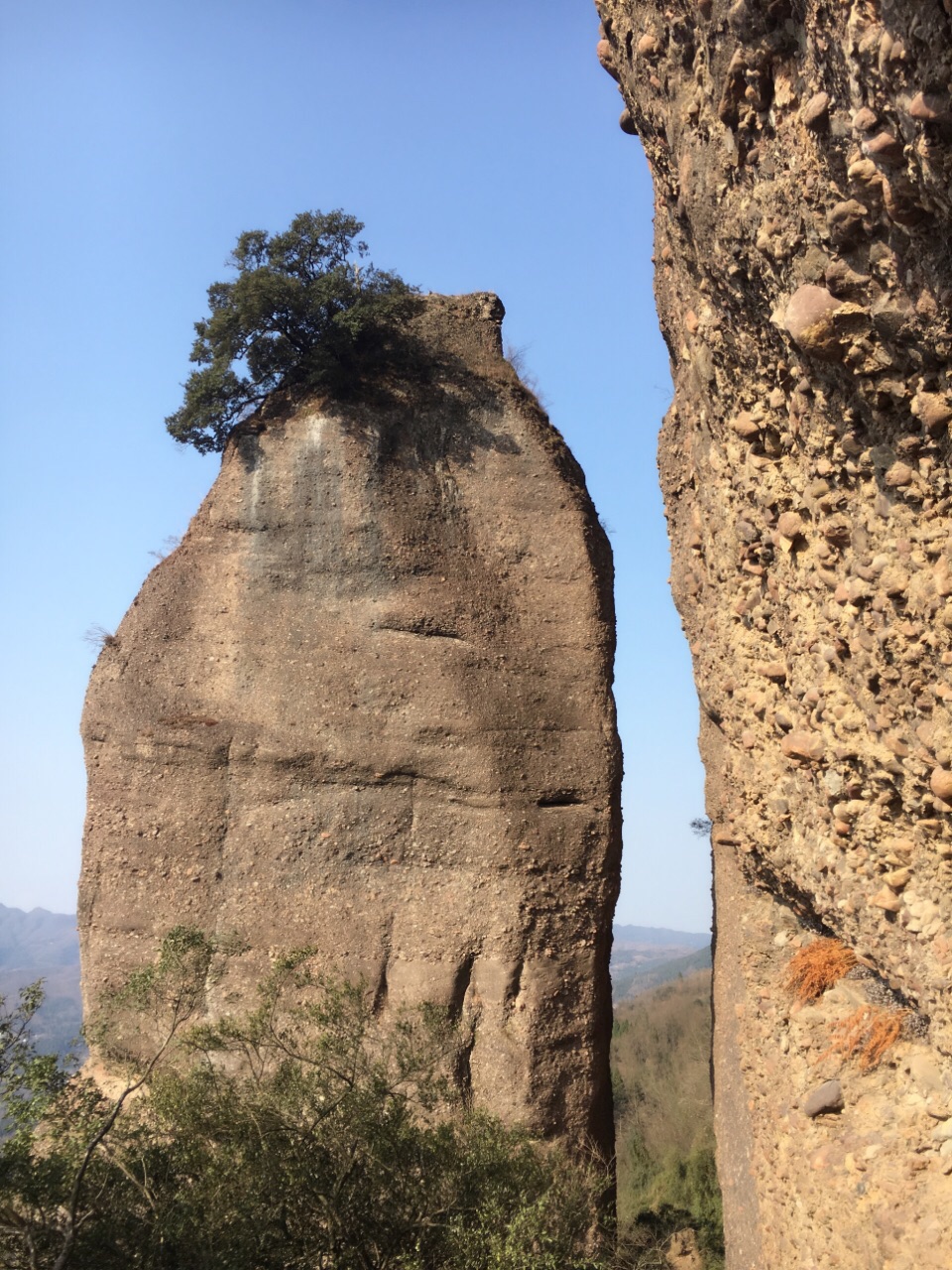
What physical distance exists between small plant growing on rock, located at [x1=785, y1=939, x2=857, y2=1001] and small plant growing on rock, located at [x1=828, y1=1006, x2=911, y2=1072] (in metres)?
0.43

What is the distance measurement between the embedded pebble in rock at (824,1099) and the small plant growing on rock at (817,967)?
2.31 ft

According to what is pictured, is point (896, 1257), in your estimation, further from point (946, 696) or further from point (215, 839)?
point (215, 839)

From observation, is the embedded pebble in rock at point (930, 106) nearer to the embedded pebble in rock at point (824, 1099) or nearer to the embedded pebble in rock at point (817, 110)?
the embedded pebble in rock at point (817, 110)

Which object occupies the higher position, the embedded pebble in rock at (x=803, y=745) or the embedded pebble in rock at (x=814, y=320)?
the embedded pebble in rock at (x=814, y=320)

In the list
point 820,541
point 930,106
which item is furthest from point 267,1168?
point 930,106

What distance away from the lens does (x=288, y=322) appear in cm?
1298

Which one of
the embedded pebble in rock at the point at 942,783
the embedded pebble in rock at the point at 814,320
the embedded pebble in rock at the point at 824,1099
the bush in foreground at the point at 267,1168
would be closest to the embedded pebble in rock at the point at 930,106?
the embedded pebble in rock at the point at 814,320

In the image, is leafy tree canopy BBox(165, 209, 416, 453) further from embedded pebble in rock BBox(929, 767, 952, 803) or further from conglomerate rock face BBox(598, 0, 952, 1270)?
embedded pebble in rock BBox(929, 767, 952, 803)

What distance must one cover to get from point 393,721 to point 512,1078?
347 cm

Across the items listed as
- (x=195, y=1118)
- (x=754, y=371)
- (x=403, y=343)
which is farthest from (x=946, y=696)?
(x=403, y=343)

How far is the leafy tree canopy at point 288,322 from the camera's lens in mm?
12750

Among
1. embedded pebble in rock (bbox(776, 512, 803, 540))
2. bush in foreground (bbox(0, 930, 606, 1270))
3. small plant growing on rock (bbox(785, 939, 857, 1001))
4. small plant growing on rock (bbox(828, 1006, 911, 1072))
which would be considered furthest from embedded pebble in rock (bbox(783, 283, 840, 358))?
bush in foreground (bbox(0, 930, 606, 1270))

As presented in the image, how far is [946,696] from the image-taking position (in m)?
5.87

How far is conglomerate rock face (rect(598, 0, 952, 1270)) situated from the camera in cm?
523
